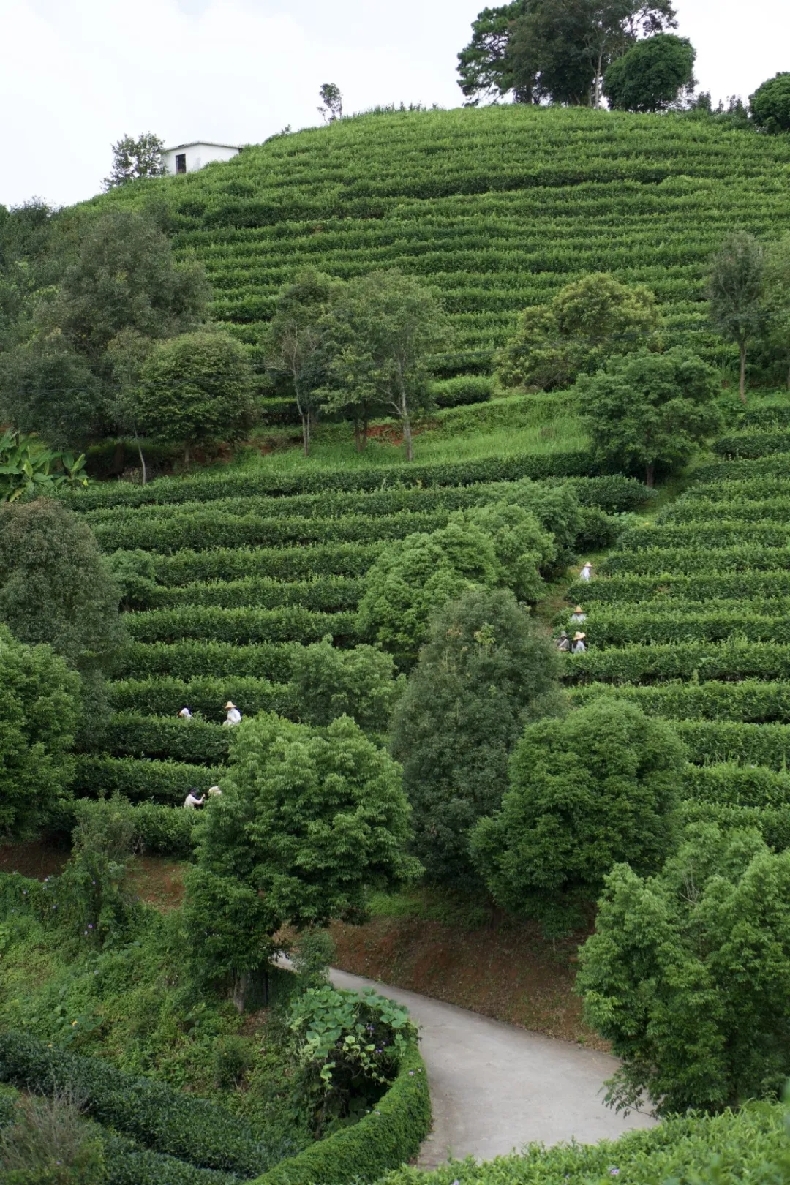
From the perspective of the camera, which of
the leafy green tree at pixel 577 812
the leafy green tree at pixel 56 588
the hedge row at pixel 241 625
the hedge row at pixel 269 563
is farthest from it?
the hedge row at pixel 269 563

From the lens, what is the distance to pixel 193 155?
83.7 metres

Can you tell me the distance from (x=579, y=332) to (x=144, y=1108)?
33.0 meters

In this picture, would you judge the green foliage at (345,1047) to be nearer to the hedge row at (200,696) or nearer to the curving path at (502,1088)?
the curving path at (502,1088)

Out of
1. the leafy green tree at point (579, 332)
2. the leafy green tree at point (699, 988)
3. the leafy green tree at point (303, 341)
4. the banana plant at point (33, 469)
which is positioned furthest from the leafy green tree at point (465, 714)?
the leafy green tree at point (579, 332)

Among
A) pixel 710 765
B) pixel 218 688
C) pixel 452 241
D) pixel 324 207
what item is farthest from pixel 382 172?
pixel 710 765

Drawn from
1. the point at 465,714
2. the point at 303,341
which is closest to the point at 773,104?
the point at 303,341

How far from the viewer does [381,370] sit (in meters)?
42.1

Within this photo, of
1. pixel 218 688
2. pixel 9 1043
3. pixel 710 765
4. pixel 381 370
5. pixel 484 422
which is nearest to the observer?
pixel 9 1043

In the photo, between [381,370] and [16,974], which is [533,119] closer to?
[381,370]

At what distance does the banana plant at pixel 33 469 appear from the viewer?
140ft

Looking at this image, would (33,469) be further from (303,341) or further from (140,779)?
(140,779)

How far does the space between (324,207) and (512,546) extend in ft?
134

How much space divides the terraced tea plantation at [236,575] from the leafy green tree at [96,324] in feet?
10.3

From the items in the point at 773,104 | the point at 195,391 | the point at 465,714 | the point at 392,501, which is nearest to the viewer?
the point at 465,714
